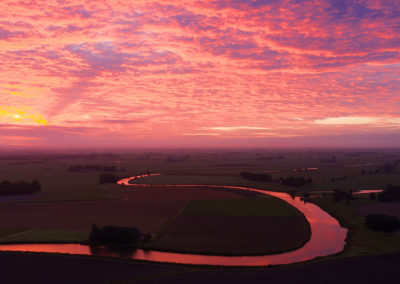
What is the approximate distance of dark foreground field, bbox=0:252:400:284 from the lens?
3025 centimetres

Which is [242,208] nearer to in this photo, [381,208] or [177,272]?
[381,208]

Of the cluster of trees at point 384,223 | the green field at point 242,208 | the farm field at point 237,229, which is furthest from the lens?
the green field at point 242,208

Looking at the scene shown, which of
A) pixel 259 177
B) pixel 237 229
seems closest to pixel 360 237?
pixel 237 229

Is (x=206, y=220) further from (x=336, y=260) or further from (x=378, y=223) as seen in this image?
(x=378, y=223)

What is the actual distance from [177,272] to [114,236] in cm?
1343

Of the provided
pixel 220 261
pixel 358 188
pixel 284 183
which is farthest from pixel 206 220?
pixel 358 188

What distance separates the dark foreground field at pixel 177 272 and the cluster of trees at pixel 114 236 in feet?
18.4

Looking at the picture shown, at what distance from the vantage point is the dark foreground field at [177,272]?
3025 cm

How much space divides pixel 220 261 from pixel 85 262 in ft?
55.2

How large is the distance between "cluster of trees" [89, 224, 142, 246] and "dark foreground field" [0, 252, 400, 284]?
562 centimetres

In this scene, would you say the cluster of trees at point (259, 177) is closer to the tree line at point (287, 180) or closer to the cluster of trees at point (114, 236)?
the tree line at point (287, 180)

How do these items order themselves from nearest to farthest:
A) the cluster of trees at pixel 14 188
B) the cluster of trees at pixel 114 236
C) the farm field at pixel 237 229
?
the farm field at pixel 237 229
the cluster of trees at pixel 114 236
the cluster of trees at pixel 14 188

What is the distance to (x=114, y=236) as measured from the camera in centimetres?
4125

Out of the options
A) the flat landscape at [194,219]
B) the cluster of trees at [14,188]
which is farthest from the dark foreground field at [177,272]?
the cluster of trees at [14,188]
